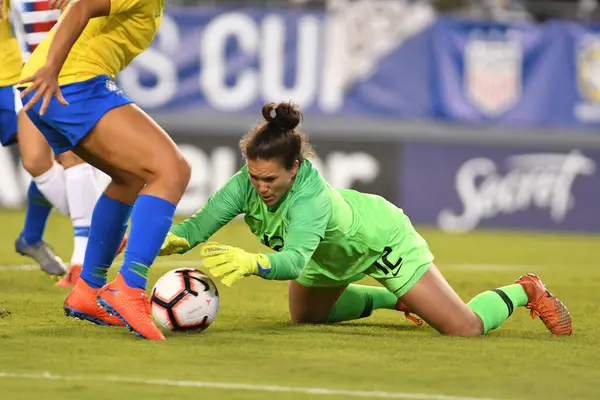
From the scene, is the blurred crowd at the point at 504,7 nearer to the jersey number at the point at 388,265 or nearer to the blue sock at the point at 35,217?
the blue sock at the point at 35,217

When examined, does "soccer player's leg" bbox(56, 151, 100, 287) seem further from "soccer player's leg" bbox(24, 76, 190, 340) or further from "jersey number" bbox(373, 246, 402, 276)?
"jersey number" bbox(373, 246, 402, 276)

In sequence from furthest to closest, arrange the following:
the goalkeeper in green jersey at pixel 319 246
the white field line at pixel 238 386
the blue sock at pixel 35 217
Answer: the blue sock at pixel 35 217
the goalkeeper in green jersey at pixel 319 246
the white field line at pixel 238 386

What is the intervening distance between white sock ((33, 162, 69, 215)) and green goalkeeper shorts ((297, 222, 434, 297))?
199 cm

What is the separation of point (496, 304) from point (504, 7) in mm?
9514

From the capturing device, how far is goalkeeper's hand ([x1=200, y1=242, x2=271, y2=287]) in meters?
4.96

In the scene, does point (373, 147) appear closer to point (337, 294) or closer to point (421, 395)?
point (337, 294)

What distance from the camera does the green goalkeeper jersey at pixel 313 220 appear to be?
17.2ft

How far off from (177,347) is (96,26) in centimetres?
142

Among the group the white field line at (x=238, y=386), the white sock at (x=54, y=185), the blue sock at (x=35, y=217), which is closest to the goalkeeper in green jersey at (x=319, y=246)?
the white field line at (x=238, y=386)

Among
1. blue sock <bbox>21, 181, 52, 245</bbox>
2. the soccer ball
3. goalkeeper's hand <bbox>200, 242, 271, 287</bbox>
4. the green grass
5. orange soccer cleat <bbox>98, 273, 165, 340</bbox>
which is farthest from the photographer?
blue sock <bbox>21, 181, 52, 245</bbox>

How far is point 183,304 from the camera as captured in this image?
17.5ft

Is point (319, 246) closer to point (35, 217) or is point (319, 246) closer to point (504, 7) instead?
point (35, 217)

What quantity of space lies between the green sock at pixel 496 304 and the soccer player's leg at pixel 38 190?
2.64m

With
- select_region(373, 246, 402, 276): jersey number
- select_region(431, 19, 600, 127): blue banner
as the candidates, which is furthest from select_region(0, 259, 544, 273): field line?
select_region(431, 19, 600, 127): blue banner
